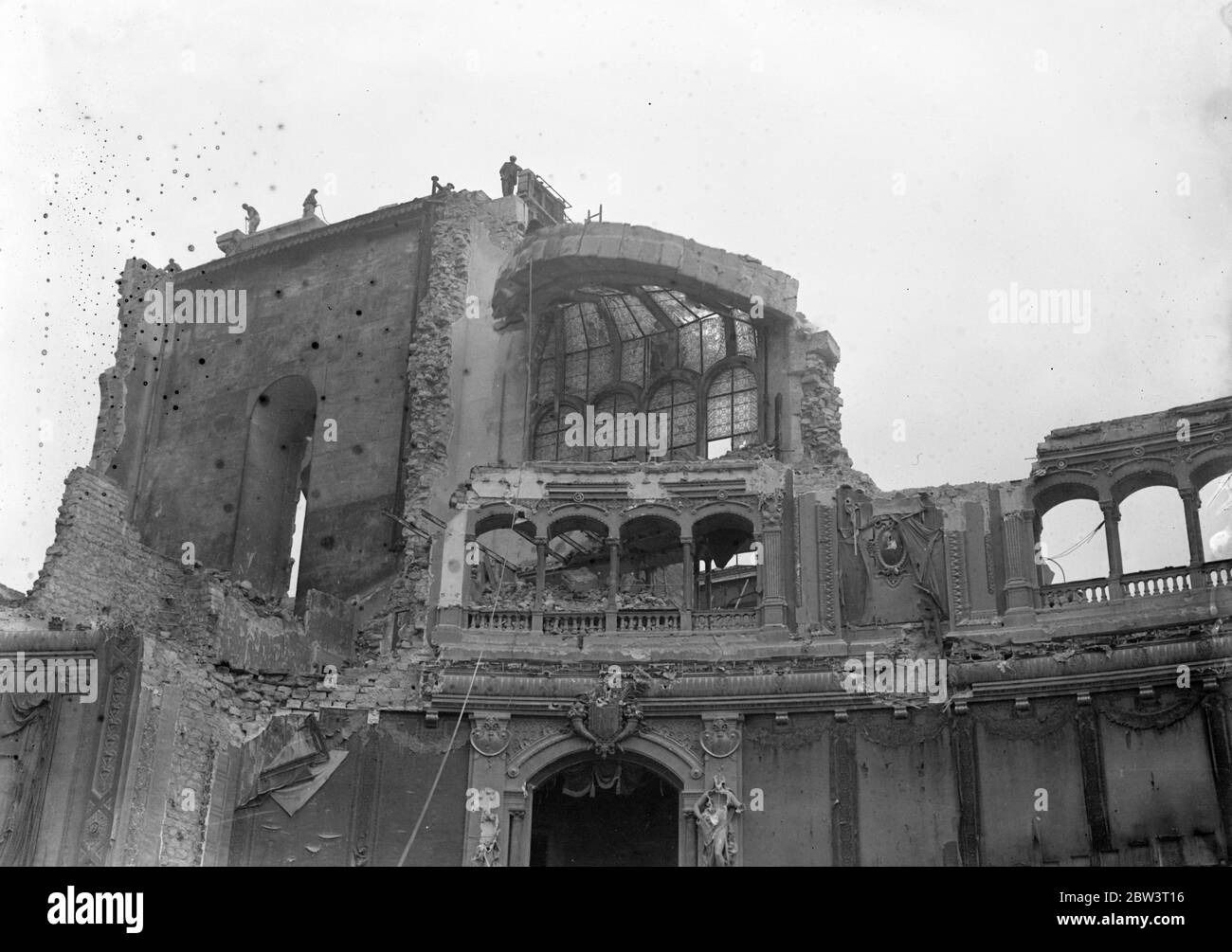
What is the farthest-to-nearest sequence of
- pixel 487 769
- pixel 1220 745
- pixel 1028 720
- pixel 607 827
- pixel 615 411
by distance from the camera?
pixel 615 411, pixel 607 827, pixel 487 769, pixel 1028 720, pixel 1220 745

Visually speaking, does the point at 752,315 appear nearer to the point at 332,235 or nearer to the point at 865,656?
the point at 865,656

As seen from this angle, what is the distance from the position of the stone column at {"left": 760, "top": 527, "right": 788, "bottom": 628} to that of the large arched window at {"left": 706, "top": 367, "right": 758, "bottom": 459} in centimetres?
649

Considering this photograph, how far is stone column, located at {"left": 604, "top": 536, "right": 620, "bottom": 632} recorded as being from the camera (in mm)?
35812

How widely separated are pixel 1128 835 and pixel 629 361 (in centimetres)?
2002

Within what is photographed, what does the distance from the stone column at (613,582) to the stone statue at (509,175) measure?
1515 cm

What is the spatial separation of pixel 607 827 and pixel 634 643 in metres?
4.67

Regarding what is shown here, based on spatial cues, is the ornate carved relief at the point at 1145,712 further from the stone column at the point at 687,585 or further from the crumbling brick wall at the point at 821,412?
the crumbling brick wall at the point at 821,412

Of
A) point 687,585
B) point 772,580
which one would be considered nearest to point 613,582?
point 687,585

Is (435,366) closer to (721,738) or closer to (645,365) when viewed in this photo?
(645,365)

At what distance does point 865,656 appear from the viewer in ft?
A: 111

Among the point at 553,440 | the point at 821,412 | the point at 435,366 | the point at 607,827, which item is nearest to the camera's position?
the point at 607,827

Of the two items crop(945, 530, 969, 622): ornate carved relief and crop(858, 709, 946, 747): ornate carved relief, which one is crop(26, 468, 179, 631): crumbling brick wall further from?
crop(945, 530, 969, 622): ornate carved relief

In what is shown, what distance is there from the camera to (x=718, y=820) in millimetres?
32500
